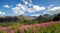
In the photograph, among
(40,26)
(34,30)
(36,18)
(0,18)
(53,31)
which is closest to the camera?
(53,31)

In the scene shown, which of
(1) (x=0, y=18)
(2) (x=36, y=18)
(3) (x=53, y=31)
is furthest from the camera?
(1) (x=0, y=18)

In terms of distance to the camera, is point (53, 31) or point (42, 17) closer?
point (53, 31)

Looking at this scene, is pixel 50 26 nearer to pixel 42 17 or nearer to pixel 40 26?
pixel 40 26

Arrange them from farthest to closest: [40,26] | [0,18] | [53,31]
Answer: [0,18] → [40,26] → [53,31]

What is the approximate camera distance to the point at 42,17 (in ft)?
31.5

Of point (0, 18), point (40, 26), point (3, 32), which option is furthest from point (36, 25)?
point (0, 18)

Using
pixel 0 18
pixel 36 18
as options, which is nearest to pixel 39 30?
pixel 36 18

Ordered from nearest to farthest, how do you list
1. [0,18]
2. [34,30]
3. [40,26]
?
[34,30] → [40,26] → [0,18]

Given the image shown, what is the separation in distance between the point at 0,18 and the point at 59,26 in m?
4.52

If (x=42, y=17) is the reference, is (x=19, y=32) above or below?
below

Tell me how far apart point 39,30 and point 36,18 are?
1.69 m

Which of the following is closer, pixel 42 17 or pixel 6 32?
pixel 6 32

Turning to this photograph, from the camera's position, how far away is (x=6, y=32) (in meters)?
7.47

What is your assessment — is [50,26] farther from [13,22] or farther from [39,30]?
[13,22]
